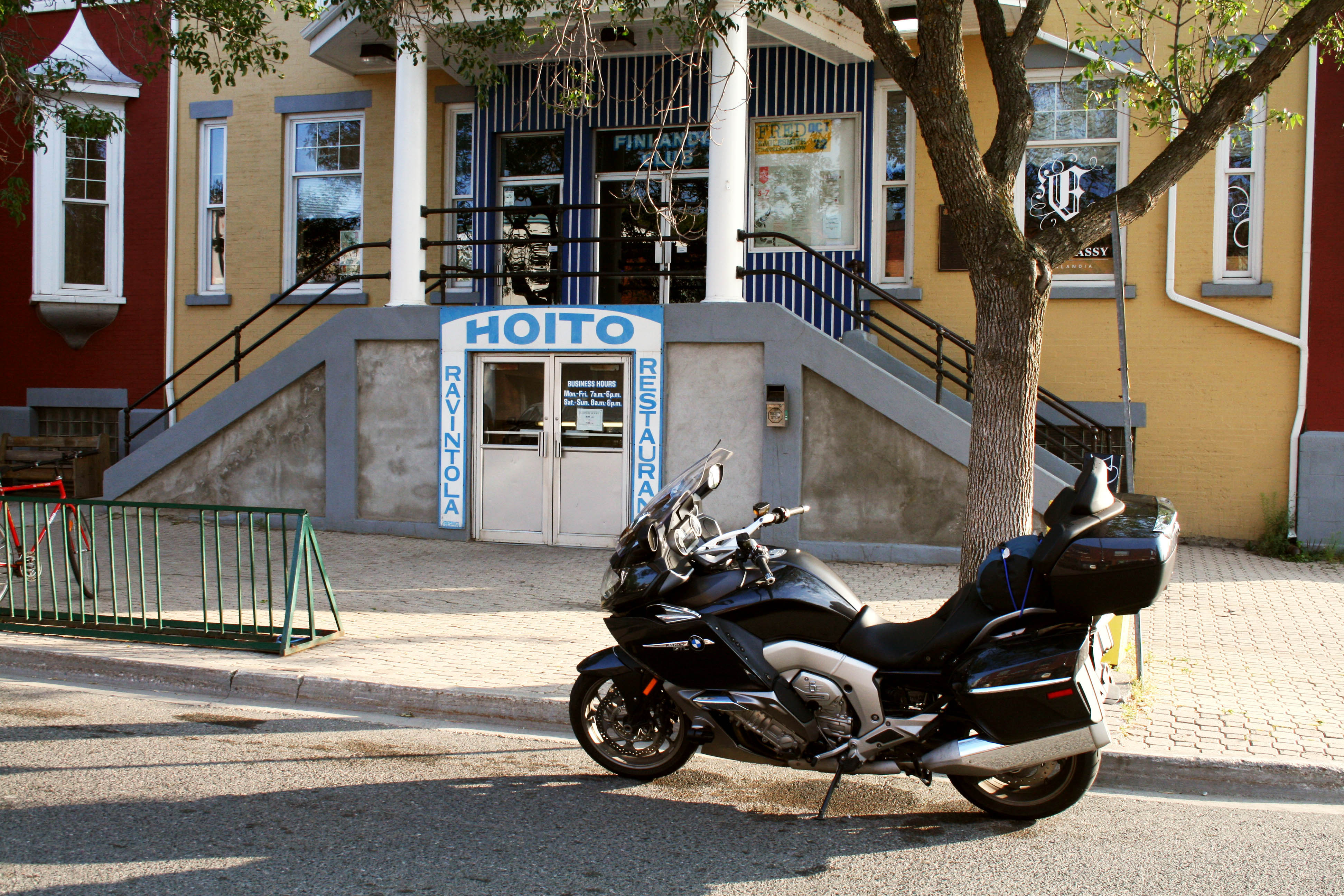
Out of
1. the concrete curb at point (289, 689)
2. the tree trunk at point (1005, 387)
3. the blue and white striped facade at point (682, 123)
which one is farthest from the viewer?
the blue and white striped facade at point (682, 123)

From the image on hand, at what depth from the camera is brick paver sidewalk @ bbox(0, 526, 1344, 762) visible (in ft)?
18.5

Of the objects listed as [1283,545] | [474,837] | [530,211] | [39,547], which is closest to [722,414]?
[530,211]

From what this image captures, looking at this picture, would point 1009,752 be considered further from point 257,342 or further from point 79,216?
point 79,216

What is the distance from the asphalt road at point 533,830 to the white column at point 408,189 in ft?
22.8

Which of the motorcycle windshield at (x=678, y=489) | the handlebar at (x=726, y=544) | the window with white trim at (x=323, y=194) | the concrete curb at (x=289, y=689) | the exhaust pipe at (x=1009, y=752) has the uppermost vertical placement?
the window with white trim at (x=323, y=194)

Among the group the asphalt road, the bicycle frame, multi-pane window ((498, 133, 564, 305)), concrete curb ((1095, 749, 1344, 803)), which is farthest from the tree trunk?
multi-pane window ((498, 133, 564, 305))

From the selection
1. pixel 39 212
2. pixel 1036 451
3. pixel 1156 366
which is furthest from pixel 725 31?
pixel 39 212

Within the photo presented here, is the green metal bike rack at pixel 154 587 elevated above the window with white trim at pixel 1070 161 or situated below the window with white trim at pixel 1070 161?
below

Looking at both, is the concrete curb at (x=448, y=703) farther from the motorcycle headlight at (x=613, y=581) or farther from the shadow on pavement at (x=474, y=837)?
the motorcycle headlight at (x=613, y=581)

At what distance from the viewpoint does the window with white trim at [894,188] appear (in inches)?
505

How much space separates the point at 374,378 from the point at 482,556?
2524 millimetres

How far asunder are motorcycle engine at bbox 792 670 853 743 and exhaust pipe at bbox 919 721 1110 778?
0.39 metres

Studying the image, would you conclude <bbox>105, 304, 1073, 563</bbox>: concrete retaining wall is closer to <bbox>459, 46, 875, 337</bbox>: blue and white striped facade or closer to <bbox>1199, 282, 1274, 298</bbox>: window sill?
<bbox>459, 46, 875, 337</bbox>: blue and white striped facade

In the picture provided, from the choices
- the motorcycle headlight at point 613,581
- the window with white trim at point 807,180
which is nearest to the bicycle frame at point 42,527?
the motorcycle headlight at point 613,581
